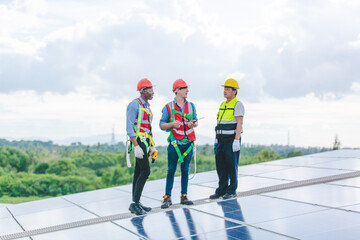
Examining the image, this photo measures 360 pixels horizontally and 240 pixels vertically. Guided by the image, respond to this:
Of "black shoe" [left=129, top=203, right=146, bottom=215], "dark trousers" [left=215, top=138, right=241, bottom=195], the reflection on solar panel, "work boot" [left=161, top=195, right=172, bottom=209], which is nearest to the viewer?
the reflection on solar panel

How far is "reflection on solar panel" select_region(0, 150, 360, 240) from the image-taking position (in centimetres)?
575

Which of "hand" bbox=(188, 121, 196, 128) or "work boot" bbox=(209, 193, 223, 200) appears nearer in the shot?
"hand" bbox=(188, 121, 196, 128)

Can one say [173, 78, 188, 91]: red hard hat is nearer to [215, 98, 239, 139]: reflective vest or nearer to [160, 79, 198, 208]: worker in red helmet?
[160, 79, 198, 208]: worker in red helmet

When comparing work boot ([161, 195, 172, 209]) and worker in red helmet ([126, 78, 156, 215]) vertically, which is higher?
worker in red helmet ([126, 78, 156, 215])

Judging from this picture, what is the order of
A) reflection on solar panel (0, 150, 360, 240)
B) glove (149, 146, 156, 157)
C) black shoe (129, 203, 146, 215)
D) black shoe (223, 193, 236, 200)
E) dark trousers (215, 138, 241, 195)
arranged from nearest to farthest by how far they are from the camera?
reflection on solar panel (0, 150, 360, 240) → glove (149, 146, 156, 157) → black shoe (129, 203, 146, 215) → dark trousers (215, 138, 241, 195) → black shoe (223, 193, 236, 200)

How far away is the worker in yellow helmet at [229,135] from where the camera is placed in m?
7.42

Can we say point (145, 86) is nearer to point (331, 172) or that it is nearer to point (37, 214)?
point (37, 214)

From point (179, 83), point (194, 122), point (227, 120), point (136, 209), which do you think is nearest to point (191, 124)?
point (194, 122)

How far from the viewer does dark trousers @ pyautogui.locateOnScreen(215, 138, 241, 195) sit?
7.59 metres

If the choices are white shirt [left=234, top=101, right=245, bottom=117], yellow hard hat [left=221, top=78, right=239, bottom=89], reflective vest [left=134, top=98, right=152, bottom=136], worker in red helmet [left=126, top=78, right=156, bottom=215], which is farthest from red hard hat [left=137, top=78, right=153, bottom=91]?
white shirt [left=234, top=101, right=245, bottom=117]

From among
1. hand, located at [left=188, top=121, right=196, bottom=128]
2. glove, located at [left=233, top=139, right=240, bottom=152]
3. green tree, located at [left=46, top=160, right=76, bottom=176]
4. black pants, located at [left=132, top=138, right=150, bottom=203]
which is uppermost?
hand, located at [left=188, top=121, right=196, bottom=128]

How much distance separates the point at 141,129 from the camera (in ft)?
21.8

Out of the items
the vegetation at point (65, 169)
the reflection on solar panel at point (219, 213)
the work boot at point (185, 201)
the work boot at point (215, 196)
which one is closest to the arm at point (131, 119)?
the reflection on solar panel at point (219, 213)

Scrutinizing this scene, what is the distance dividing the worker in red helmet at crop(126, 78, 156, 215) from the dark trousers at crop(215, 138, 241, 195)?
1359 mm
